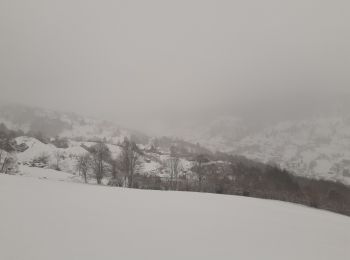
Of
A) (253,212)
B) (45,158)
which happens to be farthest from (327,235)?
(45,158)

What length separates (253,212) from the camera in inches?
547

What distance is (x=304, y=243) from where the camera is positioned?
9078mm

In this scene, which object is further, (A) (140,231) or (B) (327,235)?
(B) (327,235)

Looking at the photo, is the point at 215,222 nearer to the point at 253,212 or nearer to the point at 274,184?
the point at 253,212

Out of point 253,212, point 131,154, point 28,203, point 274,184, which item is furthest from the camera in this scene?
point 274,184

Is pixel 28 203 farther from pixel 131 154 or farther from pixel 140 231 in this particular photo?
pixel 131 154

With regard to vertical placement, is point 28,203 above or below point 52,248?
above

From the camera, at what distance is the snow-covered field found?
21.7 feet

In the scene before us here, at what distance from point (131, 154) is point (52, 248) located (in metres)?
55.5

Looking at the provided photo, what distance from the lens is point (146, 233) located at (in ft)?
27.5

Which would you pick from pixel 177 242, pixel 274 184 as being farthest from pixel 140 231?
pixel 274 184

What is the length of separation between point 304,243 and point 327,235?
8.42 feet

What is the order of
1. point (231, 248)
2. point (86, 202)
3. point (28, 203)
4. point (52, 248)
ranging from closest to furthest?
1. point (52, 248)
2. point (231, 248)
3. point (28, 203)
4. point (86, 202)

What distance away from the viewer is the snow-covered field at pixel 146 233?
6.62 m
